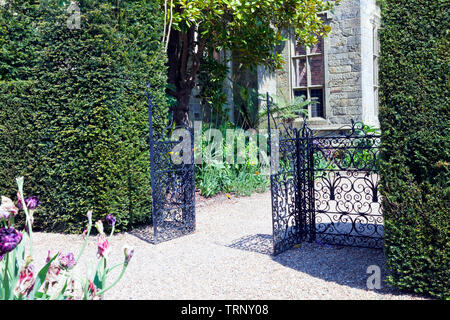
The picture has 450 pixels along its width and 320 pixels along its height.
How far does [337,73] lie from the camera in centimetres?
1076

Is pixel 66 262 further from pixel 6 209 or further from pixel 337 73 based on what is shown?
pixel 337 73

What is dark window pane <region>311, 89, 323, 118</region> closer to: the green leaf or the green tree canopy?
the green tree canopy

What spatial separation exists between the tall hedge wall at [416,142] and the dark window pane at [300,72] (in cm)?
819

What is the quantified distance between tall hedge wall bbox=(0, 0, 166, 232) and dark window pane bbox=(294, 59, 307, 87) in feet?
20.7

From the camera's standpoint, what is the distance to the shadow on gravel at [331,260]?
Result: 372 centimetres

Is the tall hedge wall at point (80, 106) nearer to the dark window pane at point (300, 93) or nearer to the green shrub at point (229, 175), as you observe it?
the green shrub at point (229, 175)

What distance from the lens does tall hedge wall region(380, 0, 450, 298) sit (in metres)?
3.08

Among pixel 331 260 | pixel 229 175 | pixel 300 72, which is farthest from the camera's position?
pixel 300 72

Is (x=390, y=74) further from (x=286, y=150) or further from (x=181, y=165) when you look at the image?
(x=181, y=165)

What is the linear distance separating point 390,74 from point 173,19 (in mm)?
4783

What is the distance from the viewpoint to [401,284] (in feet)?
10.6

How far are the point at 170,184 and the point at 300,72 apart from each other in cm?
685

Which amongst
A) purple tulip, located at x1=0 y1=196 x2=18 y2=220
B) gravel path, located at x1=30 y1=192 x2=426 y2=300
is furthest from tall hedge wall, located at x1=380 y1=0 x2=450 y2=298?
purple tulip, located at x1=0 y1=196 x2=18 y2=220

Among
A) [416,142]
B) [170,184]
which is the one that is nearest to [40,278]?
[416,142]
